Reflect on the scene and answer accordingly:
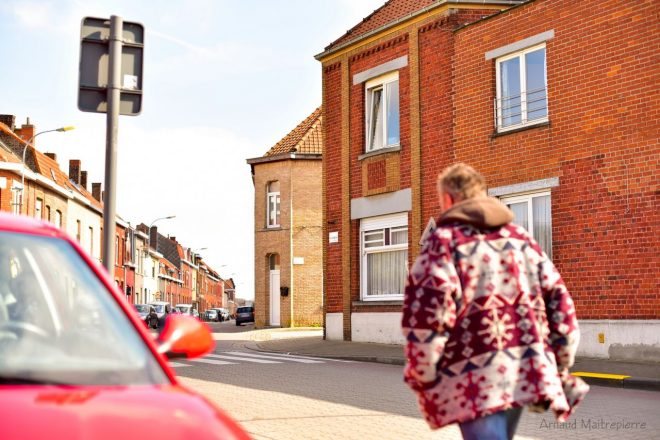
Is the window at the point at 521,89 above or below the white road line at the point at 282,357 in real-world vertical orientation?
above

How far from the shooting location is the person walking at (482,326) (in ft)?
11.9

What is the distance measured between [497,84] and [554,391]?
16.3 metres

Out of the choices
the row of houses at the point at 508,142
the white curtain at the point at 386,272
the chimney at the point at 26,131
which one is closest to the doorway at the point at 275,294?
the row of houses at the point at 508,142

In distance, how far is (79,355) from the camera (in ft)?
8.86

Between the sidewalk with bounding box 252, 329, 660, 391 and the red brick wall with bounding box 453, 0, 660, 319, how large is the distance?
1348 millimetres

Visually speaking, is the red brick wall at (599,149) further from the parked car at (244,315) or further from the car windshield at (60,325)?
the parked car at (244,315)

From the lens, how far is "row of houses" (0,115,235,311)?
44969 millimetres

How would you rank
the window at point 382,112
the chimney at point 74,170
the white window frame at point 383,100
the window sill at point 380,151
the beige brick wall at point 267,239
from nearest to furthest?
the window sill at point 380,151 < the window at point 382,112 < the white window frame at point 383,100 < the beige brick wall at point 267,239 < the chimney at point 74,170

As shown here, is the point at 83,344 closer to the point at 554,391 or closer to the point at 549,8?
the point at 554,391

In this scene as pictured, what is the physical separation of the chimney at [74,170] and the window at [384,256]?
44648 mm

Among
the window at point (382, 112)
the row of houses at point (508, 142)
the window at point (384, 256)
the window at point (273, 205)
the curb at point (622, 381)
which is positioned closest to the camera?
the curb at point (622, 381)

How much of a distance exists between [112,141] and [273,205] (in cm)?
3111

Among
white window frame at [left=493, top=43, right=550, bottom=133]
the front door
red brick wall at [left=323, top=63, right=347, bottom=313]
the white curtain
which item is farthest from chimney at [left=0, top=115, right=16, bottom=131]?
Answer: white window frame at [left=493, top=43, right=550, bottom=133]

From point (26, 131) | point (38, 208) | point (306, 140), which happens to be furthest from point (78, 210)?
point (306, 140)
